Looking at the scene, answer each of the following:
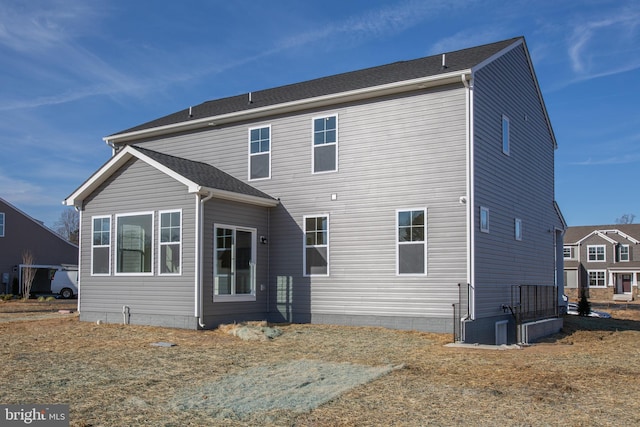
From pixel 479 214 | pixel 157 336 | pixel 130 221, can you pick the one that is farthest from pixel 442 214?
pixel 130 221

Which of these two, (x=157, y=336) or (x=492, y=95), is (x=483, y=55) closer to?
(x=492, y=95)

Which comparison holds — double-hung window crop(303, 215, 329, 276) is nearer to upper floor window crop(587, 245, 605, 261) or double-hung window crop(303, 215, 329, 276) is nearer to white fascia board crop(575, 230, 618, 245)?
white fascia board crop(575, 230, 618, 245)

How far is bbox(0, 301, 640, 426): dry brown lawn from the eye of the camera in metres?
6.32

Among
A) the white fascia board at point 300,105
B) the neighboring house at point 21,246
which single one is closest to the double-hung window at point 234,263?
the white fascia board at point 300,105

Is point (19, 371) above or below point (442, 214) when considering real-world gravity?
below

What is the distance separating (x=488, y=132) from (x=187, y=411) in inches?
415

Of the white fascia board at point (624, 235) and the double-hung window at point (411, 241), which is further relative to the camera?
the white fascia board at point (624, 235)

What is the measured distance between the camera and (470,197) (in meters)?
13.4

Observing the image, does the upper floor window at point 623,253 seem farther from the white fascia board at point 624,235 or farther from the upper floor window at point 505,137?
the upper floor window at point 505,137

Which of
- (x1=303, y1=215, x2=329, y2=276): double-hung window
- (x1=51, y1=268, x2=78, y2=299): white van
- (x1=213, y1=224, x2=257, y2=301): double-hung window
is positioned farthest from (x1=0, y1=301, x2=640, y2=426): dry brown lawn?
(x1=51, y1=268, x2=78, y2=299): white van

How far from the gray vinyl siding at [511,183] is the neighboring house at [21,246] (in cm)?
2832

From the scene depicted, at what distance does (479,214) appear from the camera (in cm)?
1373

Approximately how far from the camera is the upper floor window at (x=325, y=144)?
607 inches

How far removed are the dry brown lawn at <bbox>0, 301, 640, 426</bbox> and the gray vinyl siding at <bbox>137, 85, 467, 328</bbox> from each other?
48.0 inches
